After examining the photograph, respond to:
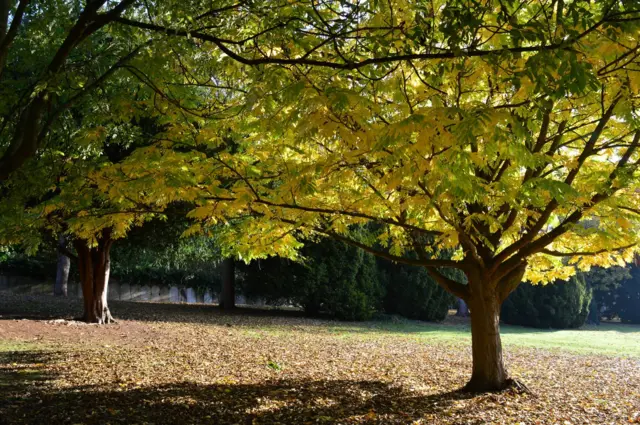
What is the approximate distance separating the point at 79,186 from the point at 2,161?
53.7 inches

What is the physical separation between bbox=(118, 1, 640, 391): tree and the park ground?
125cm

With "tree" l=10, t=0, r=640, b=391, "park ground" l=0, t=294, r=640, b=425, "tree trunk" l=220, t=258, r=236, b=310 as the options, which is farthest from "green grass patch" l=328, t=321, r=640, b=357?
"tree" l=10, t=0, r=640, b=391

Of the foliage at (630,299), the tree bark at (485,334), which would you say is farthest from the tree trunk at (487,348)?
the foliage at (630,299)

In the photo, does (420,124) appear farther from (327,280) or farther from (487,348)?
(327,280)

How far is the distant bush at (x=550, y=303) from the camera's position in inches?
874

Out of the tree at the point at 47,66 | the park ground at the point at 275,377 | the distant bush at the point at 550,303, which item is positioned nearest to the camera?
the tree at the point at 47,66

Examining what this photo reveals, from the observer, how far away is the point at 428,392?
7.06 m

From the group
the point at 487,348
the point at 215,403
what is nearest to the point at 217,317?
the point at 215,403

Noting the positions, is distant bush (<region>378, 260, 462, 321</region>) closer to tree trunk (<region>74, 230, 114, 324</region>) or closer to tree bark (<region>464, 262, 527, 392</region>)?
tree trunk (<region>74, 230, 114, 324</region>)

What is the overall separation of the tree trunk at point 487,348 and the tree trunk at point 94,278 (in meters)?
9.85

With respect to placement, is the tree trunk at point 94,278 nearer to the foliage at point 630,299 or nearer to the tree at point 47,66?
the tree at point 47,66

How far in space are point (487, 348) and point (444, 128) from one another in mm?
4393

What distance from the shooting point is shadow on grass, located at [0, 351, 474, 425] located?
5.25 meters

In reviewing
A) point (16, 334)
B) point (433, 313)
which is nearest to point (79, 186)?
point (16, 334)
